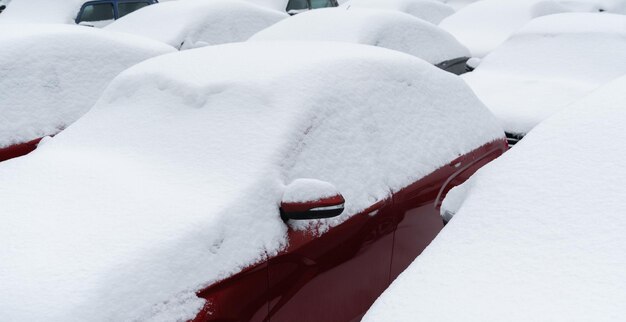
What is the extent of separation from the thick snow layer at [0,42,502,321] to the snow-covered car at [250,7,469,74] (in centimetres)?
222

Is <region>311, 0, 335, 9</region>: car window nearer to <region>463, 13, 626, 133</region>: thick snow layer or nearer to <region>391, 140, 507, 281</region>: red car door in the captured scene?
<region>463, 13, 626, 133</region>: thick snow layer

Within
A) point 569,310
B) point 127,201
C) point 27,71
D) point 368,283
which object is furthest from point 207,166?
point 27,71

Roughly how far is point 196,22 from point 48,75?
2.73 metres

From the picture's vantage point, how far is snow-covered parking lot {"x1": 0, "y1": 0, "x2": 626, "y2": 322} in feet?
5.49

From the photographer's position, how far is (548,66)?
18.4ft

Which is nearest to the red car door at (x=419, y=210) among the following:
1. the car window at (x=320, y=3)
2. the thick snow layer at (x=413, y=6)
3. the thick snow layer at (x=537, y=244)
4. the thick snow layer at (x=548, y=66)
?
the thick snow layer at (x=537, y=244)

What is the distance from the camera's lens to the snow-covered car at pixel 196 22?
6383 millimetres

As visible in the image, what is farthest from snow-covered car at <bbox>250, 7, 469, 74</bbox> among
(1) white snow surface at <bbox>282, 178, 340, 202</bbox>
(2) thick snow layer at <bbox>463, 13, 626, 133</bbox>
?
(1) white snow surface at <bbox>282, 178, 340, 202</bbox>

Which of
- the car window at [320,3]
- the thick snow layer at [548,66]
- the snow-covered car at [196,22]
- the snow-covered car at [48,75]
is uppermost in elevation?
the snow-covered car at [48,75]

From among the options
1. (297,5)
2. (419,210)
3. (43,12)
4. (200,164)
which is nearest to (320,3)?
(297,5)

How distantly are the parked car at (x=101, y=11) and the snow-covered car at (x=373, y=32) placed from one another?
3491 mm

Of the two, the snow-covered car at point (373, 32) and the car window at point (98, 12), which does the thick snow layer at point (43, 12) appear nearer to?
the car window at point (98, 12)

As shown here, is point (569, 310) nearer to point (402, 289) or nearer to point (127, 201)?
point (402, 289)

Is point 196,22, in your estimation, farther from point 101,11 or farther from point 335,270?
point 335,270
